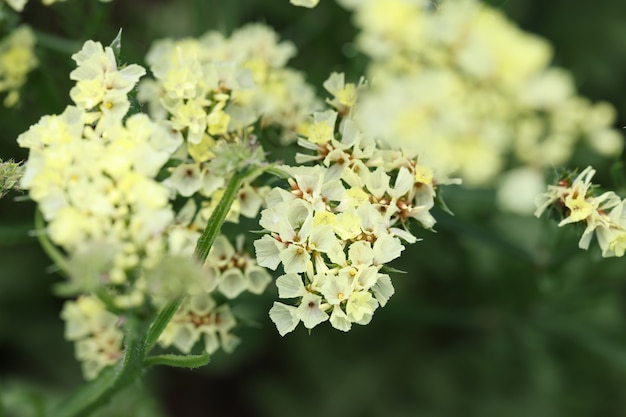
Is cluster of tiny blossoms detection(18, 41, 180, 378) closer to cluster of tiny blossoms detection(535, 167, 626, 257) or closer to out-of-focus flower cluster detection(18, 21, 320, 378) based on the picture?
out-of-focus flower cluster detection(18, 21, 320, 378)

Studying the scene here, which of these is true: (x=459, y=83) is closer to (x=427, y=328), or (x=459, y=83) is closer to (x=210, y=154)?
(x=210, y=154)

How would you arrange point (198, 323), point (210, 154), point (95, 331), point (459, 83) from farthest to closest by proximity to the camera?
point (95, 331), point (198, 323), point (210, 154), point (459, 83)

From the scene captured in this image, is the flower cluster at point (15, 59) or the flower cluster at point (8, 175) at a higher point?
the flower cluster at point (8, 175)

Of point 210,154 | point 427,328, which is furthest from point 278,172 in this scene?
point 427,328

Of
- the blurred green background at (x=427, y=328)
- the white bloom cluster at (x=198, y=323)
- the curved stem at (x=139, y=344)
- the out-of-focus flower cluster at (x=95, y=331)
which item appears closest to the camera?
the curved stem at (x=139, y=344)

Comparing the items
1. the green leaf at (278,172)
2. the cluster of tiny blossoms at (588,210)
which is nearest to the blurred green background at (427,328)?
the cluster of tiny blossoms at (588,210)

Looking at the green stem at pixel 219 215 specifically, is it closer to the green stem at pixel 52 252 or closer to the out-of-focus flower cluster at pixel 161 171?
the out-of-focus flower cluster at pixel 161 171
